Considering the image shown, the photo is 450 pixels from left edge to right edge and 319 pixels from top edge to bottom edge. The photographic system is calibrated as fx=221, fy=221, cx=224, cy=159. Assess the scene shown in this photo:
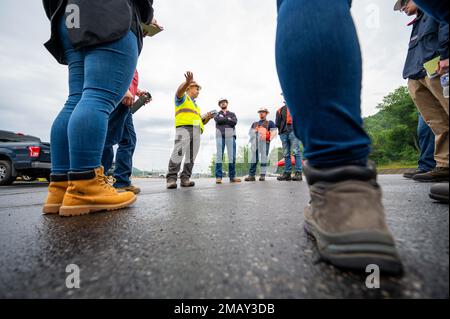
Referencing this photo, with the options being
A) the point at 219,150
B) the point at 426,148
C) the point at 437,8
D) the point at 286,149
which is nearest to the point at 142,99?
the point at 219,150

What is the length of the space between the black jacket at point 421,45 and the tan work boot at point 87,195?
10.0 feet

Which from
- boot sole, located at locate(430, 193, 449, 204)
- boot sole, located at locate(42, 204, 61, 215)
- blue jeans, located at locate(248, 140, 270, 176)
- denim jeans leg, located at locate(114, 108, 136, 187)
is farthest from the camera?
blue jeans, located at locate(248, 140, 270, 176)

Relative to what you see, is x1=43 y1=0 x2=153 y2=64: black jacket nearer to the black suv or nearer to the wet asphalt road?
the wet asphalt road

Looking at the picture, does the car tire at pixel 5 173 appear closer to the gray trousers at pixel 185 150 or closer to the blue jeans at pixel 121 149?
the gray trousers at pixel 185 150

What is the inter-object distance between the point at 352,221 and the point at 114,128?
2.19m

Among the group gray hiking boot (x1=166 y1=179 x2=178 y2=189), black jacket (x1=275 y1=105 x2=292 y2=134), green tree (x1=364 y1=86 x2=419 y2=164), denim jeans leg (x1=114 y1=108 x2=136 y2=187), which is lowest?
gray hiking boot (x1=166 y1=179 x2=178 y2=189)

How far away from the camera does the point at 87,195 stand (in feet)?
3.90

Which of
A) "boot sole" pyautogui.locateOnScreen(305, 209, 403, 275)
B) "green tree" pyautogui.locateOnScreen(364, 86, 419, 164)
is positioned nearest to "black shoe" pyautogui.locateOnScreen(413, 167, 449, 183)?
"boot sole" pyautogui.locateOnScreen(305, 209, 403, 275)

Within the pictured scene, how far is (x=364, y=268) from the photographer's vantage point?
0.45 m

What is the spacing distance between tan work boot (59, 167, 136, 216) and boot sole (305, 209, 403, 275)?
3.81 ft

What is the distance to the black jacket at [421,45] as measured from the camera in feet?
7.25

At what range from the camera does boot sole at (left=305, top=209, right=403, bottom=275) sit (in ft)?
1.44
